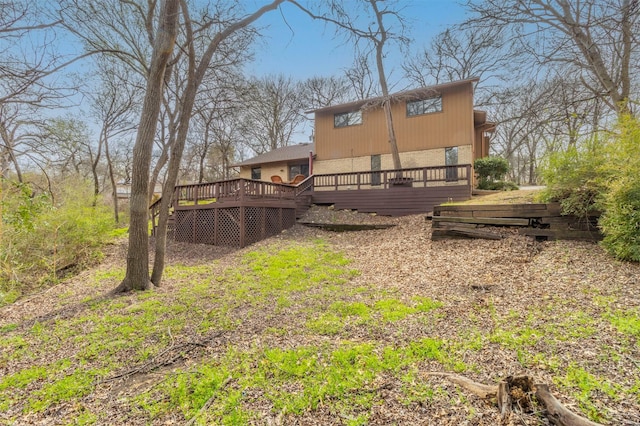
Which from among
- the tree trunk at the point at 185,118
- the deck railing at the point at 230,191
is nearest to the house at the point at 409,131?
the deck railing at the point at 230,191

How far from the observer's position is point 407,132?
45.6ft

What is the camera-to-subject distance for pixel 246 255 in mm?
8125

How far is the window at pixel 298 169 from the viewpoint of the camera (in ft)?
57.1

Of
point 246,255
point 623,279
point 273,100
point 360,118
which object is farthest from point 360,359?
point 273,100

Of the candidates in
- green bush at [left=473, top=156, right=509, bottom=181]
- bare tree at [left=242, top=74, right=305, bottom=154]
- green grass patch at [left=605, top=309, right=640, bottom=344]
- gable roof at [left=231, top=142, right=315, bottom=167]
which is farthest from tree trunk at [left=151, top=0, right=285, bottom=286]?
bare tree at [left=242, top=74, right=305, bottom=154]

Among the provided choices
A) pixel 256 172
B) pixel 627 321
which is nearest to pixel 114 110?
pixel 256 172

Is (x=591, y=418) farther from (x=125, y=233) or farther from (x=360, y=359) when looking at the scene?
(x=125, y=233)

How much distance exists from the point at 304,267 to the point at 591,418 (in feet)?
16.7

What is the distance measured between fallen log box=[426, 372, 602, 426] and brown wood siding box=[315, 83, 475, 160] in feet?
39.8

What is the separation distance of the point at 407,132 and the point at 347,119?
323cm

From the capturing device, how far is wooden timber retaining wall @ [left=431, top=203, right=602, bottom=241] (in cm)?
544

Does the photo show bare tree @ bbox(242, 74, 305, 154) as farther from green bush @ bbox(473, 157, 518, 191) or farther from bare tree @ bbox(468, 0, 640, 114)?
bare tree @ bbox(468, 0, 640, 114)

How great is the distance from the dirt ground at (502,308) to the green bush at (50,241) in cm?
101

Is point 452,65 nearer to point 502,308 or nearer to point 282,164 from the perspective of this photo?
point 282,164
